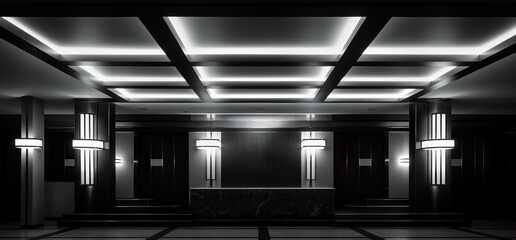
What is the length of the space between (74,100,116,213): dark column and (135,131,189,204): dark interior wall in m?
6.89

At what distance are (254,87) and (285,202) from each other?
12.9ft

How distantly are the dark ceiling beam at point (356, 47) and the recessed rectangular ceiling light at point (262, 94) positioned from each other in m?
1.59

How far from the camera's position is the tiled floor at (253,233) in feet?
39.1

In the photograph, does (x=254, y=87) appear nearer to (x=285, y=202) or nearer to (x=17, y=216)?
(x=285, y=202)

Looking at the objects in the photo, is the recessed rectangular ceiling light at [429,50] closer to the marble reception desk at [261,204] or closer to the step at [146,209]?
the marble reception desk at [261,204]

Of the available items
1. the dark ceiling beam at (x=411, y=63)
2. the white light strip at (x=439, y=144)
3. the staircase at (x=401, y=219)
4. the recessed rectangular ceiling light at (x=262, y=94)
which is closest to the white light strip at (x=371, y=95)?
the recessed rectangular ceiling light at (x=262, y=94)

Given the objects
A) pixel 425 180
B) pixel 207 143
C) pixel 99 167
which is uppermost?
pixel 207 143

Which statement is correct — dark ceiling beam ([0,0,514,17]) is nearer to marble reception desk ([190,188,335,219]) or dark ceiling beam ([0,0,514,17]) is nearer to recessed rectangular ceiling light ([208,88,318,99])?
recessed rectangular ceiling light ([208,88,318,99])

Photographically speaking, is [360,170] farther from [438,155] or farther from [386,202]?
[438,155]

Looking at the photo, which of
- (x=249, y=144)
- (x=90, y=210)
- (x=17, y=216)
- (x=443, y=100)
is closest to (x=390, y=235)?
(x=443, y=100)

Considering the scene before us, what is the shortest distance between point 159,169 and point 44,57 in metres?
13.2

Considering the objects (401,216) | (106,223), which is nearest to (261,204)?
(401,216)

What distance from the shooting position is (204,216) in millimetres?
14969

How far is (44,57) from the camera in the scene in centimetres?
920
